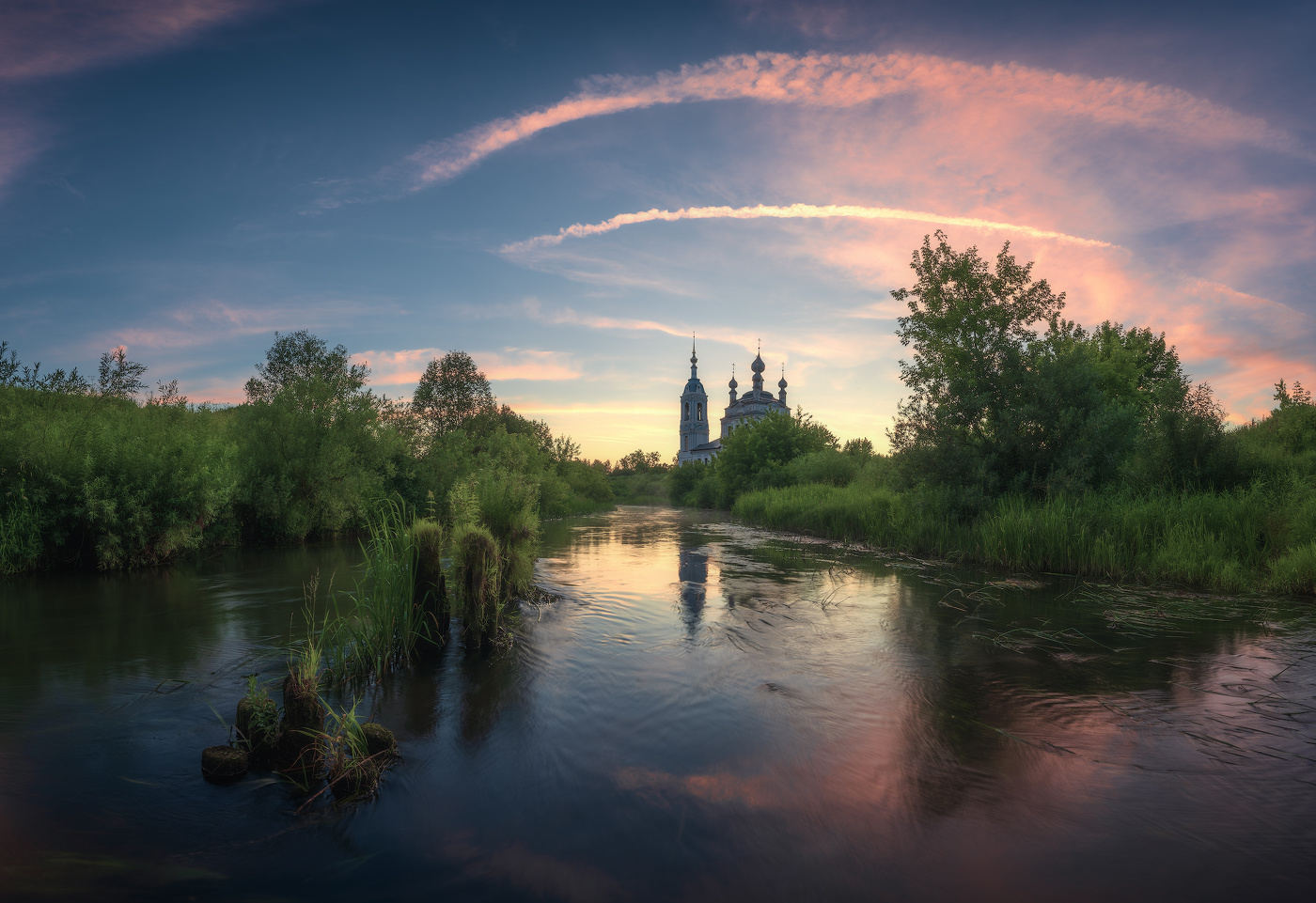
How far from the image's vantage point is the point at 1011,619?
28.9 feet

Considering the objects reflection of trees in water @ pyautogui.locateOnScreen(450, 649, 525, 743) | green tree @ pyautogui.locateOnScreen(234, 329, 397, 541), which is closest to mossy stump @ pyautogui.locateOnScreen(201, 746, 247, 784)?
reflection of trees in water @ pyautogui.locateOnScreen(450, 649, 525, 743)

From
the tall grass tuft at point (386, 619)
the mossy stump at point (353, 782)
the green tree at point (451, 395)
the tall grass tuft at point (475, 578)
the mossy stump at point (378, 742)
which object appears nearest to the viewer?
the mossy stump at point (353, 782)

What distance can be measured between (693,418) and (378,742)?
113170 mm

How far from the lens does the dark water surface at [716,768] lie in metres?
3.29

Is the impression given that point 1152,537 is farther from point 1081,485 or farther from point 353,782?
point 353,782

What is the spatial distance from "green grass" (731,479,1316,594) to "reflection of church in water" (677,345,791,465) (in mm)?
85167

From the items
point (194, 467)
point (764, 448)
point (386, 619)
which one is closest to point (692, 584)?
point (386, 619)

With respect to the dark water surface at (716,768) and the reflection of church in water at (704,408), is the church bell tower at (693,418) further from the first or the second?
the dark water surface at (716,768)

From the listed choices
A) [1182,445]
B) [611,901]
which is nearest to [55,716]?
[611,901]

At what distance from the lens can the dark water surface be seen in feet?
10.8

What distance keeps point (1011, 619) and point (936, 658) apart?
2502 mm

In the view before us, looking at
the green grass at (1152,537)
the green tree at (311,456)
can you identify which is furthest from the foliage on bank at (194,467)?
the green grass at (1152,537)

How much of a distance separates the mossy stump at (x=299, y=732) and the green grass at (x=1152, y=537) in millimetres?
13217

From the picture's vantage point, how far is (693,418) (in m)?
117
